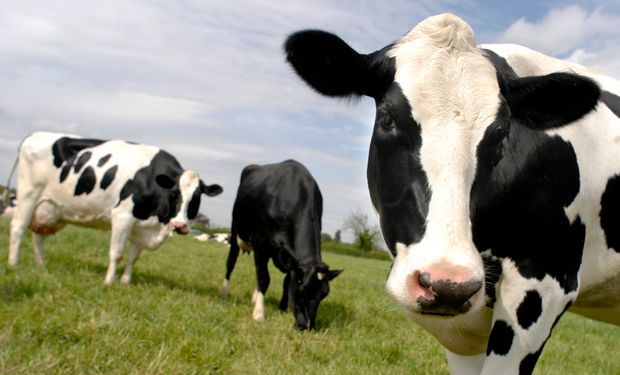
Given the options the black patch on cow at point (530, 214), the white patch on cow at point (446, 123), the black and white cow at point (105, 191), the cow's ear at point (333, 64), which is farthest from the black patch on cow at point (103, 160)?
the black patch on cow at point (530, 214)

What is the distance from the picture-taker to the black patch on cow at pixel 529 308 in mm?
2820

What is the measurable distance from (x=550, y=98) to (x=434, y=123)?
2.72 ft

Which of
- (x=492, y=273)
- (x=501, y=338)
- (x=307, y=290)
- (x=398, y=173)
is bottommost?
(x=307, y=290)

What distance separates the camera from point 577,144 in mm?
3129

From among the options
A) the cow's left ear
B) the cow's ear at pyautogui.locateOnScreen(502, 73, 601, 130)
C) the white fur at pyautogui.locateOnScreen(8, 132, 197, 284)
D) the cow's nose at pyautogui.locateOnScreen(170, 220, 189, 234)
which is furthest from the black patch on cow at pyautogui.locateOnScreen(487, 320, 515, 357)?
the cow's left ear

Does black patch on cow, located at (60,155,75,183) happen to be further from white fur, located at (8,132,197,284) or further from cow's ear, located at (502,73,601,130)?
cow's ear, located at (502,73,601,130)

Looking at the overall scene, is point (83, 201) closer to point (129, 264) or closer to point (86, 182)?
point (86, 182)

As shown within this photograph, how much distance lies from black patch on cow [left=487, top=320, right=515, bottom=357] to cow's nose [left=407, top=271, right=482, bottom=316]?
0.68 m

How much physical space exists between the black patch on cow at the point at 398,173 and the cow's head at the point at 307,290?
4.92 meters

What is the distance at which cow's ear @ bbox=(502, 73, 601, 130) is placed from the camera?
10.1ft

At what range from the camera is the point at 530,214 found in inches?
114

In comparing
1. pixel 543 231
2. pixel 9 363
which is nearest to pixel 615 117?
pixel 543 231

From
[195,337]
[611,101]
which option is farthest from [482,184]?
[195,337]

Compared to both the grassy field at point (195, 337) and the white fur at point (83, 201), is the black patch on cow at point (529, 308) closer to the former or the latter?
the grassy field at point (195, 337)
